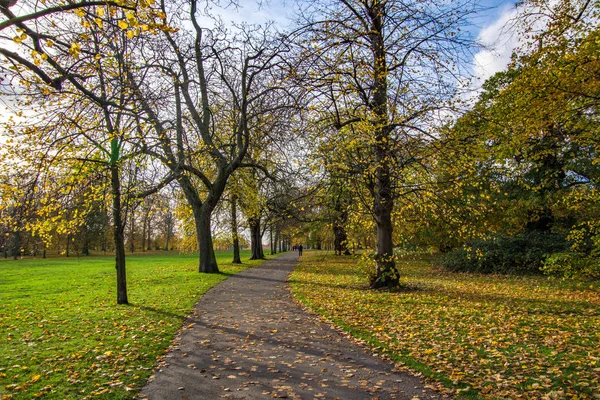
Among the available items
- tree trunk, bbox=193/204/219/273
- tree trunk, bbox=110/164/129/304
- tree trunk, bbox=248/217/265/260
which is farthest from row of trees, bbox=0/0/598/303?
tree trunk, bbox=248/217/265/260

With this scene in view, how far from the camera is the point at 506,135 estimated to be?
1025cm

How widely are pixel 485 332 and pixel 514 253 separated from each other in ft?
48.2

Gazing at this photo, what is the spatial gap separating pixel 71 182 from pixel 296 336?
19.6ft

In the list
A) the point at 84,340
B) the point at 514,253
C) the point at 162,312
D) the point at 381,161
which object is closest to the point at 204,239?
the point at 162,312

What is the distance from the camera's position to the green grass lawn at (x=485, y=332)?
5.07 m

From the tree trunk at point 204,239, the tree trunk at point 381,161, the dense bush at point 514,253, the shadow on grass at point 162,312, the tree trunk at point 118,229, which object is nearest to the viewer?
the shadow on grass at point 162,312

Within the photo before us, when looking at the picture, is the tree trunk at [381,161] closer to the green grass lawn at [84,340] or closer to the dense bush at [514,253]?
the green grass lawn at [84,340]

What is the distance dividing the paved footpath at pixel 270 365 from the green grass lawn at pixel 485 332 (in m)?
0.62

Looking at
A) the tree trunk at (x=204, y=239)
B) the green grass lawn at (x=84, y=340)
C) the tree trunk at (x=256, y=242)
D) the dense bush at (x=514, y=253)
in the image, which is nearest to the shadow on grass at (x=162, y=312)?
the green grass lawn at (x=84, y=340)

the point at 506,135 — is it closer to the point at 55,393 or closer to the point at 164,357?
the point at 164,357

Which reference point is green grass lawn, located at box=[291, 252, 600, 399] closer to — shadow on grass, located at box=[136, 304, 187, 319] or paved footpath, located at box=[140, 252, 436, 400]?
paved footpath, located at box=[140, 252, 436, 400]

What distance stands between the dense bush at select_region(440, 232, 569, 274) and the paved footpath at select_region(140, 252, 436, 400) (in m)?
14.3

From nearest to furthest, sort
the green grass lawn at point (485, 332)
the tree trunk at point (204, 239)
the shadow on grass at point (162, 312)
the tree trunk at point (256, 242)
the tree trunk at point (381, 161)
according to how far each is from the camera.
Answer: the green grass lawn at point (485, 332), the shadow on grass at point (162, 312), the tree trunk at point (381, 161), the tree trunk at point (204, 239), the tree trunk at point (256, 242)

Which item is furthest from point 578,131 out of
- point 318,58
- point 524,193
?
point 524,193
